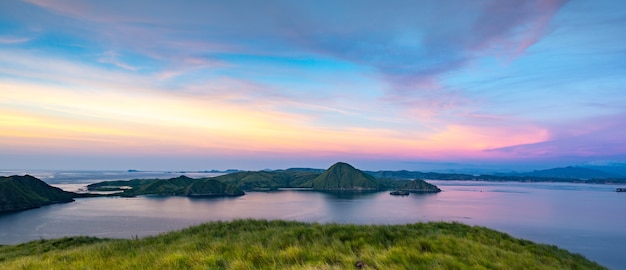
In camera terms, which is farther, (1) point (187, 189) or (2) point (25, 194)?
(1) point (187, 189)

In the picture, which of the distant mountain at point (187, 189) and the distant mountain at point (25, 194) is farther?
the distant mountain at point (187, 189)

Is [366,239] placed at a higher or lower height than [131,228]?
higher

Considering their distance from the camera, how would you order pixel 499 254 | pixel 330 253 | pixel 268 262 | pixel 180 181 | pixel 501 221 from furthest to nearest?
pixel 180 181 → pixel 501 221 → pixel 499 254 → pixel 330 253 → pixel 268 262

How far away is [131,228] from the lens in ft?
254

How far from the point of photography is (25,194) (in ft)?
382

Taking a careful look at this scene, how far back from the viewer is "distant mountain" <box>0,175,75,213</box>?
10769cm

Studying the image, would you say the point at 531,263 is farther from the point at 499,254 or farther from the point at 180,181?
the point at 180,181

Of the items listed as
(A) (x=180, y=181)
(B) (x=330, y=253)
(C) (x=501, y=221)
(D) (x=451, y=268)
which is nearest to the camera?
(D) (x=451, y=268)

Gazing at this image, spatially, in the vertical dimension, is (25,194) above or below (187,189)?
above

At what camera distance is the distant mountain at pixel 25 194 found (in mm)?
107688

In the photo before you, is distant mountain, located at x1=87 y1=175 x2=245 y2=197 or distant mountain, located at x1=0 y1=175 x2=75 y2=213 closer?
distant mountain, located at x1=0 y1=175 x2=75 y2=213

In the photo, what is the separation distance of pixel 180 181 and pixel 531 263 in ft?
668

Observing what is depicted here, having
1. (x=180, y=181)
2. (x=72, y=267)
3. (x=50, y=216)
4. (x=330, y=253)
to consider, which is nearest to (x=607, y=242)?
(x=330, y=253)

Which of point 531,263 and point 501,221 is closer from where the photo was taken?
point 531,263
